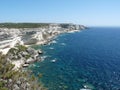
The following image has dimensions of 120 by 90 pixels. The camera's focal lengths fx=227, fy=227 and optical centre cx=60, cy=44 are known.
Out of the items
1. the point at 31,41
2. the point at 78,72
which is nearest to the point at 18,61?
the point at 78,72

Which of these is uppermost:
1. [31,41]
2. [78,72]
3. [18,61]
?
[18,61]

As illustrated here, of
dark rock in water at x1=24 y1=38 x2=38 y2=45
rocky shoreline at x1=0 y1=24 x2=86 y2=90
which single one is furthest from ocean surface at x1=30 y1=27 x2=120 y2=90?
dark rock in water at x1=24 y1=38 x2=38 y2=45

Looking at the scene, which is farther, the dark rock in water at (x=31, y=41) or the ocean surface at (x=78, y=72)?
the dark rock in water at (x=31, y=41)

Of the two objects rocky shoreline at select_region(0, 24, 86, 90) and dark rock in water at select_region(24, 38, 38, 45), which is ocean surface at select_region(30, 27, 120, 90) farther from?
dark rock in water at select_region(24, 38, 38, 45)

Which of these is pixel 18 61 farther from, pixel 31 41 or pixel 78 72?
pixel 31 41

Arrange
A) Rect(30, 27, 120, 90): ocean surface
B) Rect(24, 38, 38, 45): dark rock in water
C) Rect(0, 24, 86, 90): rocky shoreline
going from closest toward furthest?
1. Rect(0, 24, 86, 90): rocky shoreline
2. Rect(30, 27, 120, 90): ocean surface
3. Rect(24, 38, 38, 45): dark rock in water

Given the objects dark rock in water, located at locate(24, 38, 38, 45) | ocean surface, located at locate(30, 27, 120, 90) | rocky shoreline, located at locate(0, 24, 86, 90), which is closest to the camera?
rocky shoreline, located at locate(0, 24, 86, 90)

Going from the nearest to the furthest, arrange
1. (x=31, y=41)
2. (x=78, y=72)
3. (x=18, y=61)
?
(x=78, y=72)
(x=18, y=61)
(x=31, y=41)

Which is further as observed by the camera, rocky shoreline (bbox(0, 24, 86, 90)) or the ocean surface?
the ocean surface

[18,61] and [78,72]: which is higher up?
[18,61]

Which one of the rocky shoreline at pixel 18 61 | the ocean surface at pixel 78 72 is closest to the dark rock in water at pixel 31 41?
the rocky shoreline at pixel 18 61

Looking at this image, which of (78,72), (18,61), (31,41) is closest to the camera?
(78,72)

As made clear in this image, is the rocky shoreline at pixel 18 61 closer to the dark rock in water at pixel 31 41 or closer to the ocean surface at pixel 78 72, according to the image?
the dark rock in water at pixel 31 41

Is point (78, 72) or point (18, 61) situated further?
point (18, 61)
